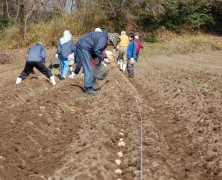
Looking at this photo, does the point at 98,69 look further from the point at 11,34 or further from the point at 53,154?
the point at 11,34

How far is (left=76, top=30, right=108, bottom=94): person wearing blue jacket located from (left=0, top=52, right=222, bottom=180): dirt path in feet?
1.58

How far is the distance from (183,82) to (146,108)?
3.30m

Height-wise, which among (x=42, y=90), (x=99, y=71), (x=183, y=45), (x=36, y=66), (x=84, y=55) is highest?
(x=84, y=55)

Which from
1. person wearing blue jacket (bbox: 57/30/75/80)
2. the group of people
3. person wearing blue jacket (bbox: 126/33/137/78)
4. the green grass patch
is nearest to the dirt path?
the green grass patch

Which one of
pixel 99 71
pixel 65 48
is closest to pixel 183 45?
pixel 65 48

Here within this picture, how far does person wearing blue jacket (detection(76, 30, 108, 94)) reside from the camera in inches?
359

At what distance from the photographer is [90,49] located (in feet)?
30.6

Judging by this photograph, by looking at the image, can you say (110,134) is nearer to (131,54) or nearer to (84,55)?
(84,55)

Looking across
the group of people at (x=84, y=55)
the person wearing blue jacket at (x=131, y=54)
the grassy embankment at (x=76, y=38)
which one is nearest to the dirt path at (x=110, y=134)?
the group of people at (x=84, y=55)

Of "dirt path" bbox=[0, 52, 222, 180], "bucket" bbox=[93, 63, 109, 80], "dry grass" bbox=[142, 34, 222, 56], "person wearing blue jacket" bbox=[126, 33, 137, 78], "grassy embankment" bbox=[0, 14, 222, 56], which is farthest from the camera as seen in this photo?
"grassy embankment" bbox=[0, 14, 222, 56]

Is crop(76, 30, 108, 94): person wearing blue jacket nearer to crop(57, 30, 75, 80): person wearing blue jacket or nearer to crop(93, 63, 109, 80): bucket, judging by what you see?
crop(93, 63, 109, 80): bucket

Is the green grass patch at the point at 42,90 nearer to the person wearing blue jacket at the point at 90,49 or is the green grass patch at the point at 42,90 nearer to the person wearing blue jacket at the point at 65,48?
the person wearing blue jacket at the point at 90,49

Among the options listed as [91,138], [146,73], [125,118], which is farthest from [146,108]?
[146,73]

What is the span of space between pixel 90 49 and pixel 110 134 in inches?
144
